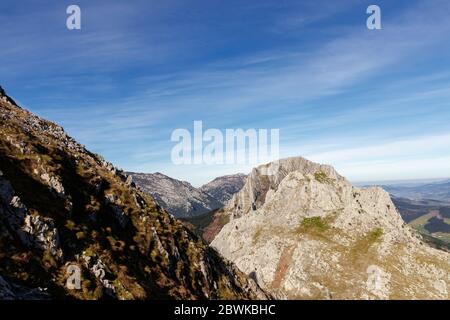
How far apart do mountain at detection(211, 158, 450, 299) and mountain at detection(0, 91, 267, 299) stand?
A: 44131 mm

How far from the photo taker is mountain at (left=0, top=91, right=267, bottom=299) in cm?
3488

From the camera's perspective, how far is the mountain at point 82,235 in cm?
3488

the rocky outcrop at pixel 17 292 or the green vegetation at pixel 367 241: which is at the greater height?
the rocky outcrop at pixel 17 292

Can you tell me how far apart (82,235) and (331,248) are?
109396 mm

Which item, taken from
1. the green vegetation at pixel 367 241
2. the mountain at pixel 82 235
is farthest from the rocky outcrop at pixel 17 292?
the green vegetation at pixel 367 241

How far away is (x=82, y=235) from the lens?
1686 inches

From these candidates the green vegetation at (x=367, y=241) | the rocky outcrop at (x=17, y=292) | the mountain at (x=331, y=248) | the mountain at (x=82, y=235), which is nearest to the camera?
the rocky outcrop at (x=17, y=292)

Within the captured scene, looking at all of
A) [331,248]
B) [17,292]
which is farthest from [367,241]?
[17,292]

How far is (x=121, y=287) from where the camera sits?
128 ft

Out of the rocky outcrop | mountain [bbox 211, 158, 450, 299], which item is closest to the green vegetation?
mountain [bbox 211, 158, 450, 299]

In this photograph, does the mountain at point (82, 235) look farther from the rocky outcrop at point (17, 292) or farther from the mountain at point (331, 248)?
the mountain at point (331, 248)

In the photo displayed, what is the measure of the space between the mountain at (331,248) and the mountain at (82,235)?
44.1 metres
